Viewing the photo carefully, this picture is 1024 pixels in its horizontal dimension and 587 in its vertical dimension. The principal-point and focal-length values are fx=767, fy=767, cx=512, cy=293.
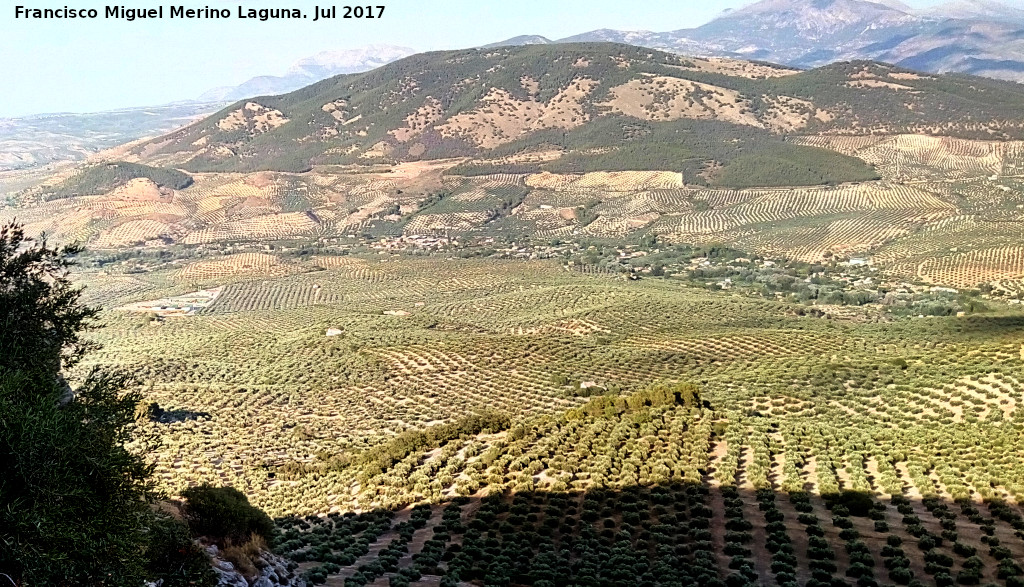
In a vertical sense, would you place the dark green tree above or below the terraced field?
above

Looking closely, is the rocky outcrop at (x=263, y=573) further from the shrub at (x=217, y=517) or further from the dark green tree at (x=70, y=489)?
the dark green tree at (x=70, y=489)

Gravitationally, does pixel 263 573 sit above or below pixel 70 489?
below

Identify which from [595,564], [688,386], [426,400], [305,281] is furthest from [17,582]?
[305,281]

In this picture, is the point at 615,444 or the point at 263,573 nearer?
the point at 263,573

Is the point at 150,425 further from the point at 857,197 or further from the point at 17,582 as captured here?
the point at 857,197

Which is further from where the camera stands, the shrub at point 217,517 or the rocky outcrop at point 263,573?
the shrub at point 217,517

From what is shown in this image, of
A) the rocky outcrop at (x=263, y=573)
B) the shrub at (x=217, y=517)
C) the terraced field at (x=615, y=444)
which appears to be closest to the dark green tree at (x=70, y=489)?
the rocky outcrop at (x=263, y=573)

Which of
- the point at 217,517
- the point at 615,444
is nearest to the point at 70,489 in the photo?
the point at 217,517

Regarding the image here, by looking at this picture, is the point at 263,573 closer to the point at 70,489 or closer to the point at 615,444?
the point at 70,489

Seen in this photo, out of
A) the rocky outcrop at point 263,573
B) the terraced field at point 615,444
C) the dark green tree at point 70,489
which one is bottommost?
the terraced field at point 615,444

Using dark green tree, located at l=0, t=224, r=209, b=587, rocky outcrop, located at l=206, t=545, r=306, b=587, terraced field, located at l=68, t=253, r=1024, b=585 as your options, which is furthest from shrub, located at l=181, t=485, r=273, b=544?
dark green tree, located at l=0, t=224, r=209, b=587

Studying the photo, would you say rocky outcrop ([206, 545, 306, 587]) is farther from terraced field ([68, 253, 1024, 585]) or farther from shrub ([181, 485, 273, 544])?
terraced field ([68, 253, 1024, 585])
